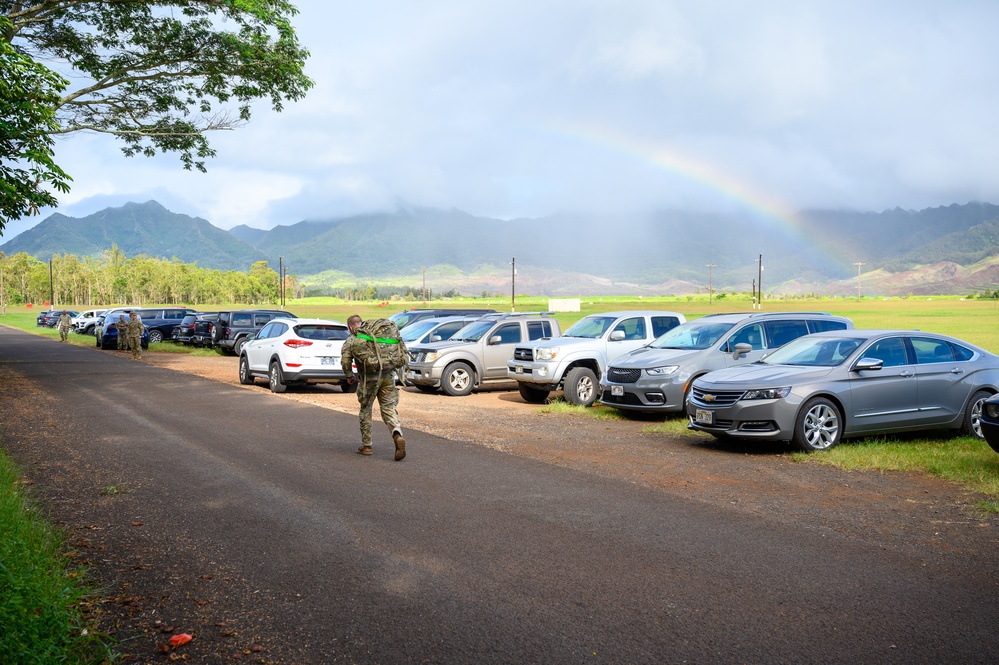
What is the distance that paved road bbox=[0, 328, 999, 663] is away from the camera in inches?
165

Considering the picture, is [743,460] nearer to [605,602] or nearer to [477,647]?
[605,602]

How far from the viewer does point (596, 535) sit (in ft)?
20.5

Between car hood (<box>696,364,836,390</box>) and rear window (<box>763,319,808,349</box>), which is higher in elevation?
rear window (<box>763,319,808,349</box>)

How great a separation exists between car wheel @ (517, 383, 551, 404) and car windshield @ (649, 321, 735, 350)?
318 centimetres

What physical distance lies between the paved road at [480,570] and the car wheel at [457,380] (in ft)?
28.7

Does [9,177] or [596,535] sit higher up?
[9,177]

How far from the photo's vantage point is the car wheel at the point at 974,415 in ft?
36.3

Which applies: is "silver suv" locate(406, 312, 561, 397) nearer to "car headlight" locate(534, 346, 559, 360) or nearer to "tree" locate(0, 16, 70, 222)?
"car headlight" locate(534, 346, 559, 360)

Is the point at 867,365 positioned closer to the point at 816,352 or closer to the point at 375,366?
the point at 816,352

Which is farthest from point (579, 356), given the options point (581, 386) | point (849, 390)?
point (849, 390)

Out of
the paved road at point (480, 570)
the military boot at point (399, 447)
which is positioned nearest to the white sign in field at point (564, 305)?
the military boot at point (399, 447)

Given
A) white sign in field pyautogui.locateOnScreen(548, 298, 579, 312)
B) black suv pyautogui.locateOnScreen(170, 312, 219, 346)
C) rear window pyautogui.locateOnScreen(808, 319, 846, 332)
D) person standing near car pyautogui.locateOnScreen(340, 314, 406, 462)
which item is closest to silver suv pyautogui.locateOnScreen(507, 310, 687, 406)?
rear window pyautogui.locateOnScreen(808, 319, 846, 332)

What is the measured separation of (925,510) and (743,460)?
109 inches

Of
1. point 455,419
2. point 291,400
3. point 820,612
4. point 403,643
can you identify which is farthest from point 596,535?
point 291,400
